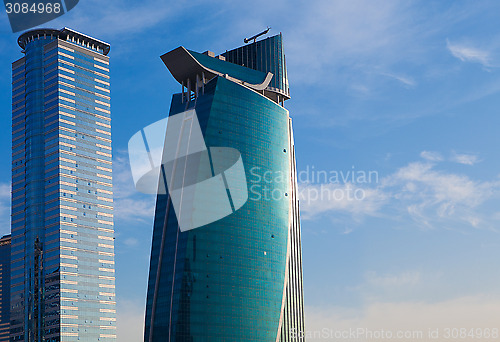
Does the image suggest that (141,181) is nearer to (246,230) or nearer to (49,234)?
(246,230)

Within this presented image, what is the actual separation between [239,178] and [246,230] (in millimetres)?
10160

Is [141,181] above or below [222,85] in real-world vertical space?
below

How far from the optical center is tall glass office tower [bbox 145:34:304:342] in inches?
5094

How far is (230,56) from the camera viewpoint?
164125mm

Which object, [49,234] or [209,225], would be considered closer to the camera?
[209,225]

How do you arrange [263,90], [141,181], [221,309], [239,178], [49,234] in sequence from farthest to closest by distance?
[49,234]
[263,90]
[239,178]
[221,309]
[141,181]

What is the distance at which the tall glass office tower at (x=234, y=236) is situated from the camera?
129m

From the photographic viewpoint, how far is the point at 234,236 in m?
136

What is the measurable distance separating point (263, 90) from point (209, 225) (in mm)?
35900

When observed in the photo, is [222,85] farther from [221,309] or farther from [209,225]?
[221,309]

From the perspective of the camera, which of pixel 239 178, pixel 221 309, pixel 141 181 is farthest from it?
pixel 239 178

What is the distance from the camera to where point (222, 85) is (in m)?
142

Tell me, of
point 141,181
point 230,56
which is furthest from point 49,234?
point 141,181

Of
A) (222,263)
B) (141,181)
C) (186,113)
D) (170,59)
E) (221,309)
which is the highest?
(170,59)
